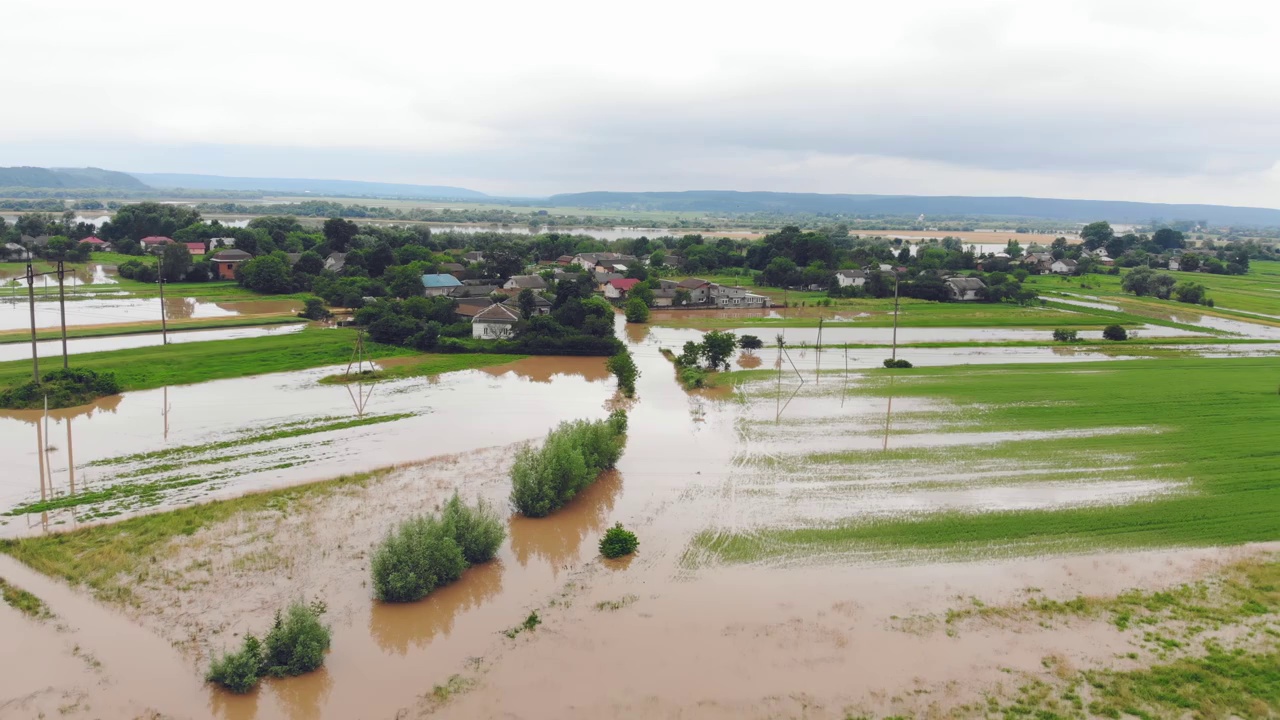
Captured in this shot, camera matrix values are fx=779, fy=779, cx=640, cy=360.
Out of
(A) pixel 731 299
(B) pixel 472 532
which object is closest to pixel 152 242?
(A) pixel 731 299

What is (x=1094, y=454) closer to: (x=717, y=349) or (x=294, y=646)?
(x=717, y=349)

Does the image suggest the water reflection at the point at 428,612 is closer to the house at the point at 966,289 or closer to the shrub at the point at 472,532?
A: the shrub at the point at 472,532

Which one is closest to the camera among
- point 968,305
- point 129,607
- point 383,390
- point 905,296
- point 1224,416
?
point 129,607

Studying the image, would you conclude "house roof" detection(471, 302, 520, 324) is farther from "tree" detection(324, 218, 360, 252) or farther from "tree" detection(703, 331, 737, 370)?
"tree" detection(324, 218, 360, 252)

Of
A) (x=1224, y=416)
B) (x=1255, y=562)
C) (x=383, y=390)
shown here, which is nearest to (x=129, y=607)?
(x=383, y=390)

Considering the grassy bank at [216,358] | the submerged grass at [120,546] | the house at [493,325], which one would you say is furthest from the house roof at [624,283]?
the submerged grass at [120,546]

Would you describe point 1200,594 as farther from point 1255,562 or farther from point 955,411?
point 955,411

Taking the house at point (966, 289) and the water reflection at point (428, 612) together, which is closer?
the water reflection at point (428, 612)
